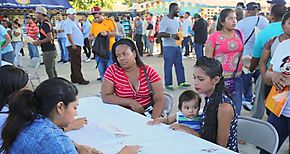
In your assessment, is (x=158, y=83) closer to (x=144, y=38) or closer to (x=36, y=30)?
(x=36, y=30)

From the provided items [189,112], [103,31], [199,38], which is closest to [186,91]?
[189,112]

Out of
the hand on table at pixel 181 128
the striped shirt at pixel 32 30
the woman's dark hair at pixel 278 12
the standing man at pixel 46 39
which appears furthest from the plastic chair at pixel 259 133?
the striped shirt at pixel 32 30

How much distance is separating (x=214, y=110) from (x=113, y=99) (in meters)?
1.21

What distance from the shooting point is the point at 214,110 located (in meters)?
2.07

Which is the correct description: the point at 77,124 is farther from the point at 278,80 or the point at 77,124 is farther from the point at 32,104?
the point at 278,80

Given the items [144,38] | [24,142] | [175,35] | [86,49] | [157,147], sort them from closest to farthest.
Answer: [24,142], [157,147], [175,35], [86,49], [144,38]

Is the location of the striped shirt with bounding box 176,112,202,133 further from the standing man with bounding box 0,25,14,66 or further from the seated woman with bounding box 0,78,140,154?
the standing man with bounding box 0,25,14,66

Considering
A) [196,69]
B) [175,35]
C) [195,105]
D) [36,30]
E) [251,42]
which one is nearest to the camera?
[196,69]

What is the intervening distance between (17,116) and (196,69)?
1176mm

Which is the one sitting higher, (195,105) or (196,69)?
(196,69)

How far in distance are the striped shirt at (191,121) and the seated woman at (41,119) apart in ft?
3.14

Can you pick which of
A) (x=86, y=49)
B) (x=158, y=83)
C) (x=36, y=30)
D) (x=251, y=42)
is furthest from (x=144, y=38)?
(x=158, y=83)

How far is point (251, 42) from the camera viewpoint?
4.65m

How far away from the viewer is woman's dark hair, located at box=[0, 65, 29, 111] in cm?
202
